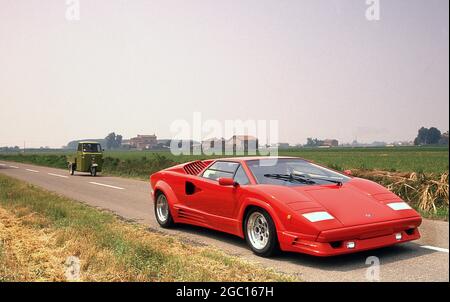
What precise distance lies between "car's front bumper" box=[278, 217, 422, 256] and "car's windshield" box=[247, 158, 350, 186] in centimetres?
97

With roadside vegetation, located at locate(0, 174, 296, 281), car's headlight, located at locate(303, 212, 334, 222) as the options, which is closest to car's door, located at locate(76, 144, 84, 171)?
roadside vegetation, located at locate(0, 174, 296, 281)

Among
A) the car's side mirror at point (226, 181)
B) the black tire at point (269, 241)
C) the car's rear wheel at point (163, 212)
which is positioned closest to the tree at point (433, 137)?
the car's rear wheel at point (163, 212)

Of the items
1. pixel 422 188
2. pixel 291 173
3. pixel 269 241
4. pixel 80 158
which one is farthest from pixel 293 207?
pixel 80 158

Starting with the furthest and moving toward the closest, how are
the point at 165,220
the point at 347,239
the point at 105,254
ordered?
the point at 165,220 → the point at 105,254 → the point at 347,239

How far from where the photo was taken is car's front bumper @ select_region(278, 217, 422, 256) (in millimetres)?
5238

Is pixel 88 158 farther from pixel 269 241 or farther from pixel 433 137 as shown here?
pixel 433 137

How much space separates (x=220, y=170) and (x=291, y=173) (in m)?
1.12

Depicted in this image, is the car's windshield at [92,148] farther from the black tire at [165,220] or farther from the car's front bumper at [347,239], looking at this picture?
the car's front bumper at [347,239]

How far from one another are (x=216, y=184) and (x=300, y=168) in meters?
1.26

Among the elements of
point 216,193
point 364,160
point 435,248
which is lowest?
point 435,248

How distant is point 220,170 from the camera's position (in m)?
7.20

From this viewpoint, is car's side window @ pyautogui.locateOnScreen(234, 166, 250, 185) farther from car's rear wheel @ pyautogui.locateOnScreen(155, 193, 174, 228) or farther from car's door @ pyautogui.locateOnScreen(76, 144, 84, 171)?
car's door @ pyautogui.locateOnScreen(76, 144, 84, 171)
